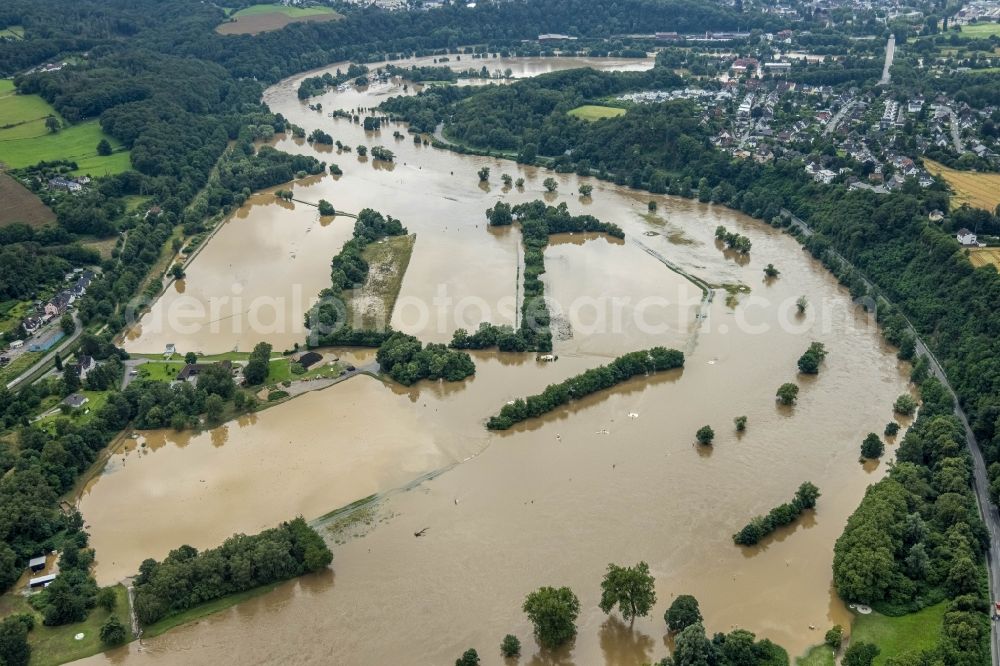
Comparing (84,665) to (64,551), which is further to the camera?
(64,551)

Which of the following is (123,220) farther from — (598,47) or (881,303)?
(598,47)

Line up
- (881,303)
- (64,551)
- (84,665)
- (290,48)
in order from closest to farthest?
(84,665) < (64,551) < (881,303) < (290,48)

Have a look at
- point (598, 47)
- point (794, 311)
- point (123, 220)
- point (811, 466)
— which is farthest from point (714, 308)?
point (598, 47)

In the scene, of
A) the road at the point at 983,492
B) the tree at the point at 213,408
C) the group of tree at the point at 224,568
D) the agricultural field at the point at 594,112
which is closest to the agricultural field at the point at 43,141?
the tree at the point at 213,408

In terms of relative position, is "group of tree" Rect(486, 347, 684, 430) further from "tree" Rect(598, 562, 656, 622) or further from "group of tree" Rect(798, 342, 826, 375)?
"tree" Rect(598, 562, 656, 622)

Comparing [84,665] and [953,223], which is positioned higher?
[953,223]

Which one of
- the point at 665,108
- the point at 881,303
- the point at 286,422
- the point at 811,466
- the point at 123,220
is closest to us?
the point at 811,466
